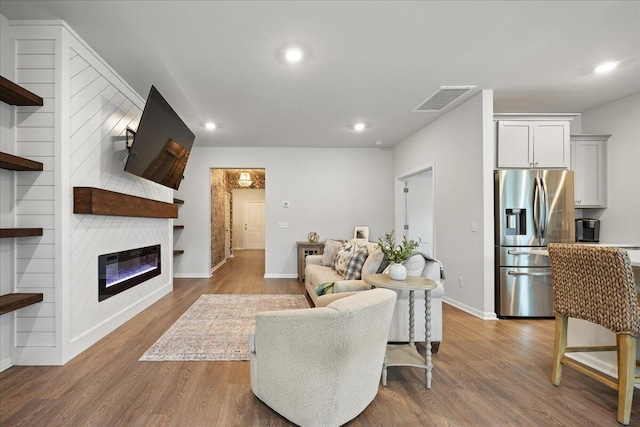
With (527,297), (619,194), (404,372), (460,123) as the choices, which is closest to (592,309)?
(404,372)

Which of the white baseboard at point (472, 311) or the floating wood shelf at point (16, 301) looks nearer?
the floating wood shelf at point (16, 301)

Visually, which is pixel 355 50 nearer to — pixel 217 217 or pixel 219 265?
pixel 217 217

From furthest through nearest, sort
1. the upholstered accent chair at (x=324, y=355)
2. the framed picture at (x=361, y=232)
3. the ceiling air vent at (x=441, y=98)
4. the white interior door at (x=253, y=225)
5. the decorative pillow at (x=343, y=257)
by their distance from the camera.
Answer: the white interior door at (x=253, y=225) → the framed picture at (x=361, y=232) → the decorative pillow at (x=343, y=257) → the ceiling air vent at (x=441, y=98) → the upholstered accent chair at (x=324, y=355)

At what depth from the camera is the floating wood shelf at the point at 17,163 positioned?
206cm

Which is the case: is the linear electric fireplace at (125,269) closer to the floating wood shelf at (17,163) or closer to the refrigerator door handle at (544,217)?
the floating wood shelf at (17,163)

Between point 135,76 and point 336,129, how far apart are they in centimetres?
284

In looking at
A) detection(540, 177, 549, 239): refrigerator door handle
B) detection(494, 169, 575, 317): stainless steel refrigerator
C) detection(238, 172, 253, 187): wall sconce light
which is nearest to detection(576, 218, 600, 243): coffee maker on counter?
detection(494, 169, 575, 317): stainless steel refrigerator

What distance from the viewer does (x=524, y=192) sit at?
3564 mm

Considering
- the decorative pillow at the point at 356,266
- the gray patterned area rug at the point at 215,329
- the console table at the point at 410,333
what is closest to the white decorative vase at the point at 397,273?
the console table at the point at 410,333

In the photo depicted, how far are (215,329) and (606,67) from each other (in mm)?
4734

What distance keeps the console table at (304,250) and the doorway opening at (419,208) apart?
1717 mm

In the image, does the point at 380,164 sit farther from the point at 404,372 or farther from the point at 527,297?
the point at 404,372

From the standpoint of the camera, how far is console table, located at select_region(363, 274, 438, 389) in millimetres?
2104

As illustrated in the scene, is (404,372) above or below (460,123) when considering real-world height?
below
